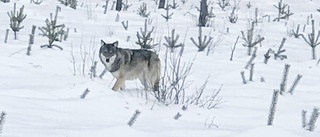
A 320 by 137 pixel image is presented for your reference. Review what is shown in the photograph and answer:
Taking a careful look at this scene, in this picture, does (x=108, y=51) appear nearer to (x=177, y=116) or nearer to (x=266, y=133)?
(x=177, y=116)

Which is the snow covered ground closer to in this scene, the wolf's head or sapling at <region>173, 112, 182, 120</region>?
sapling at <region>173, 112, 182, 120</region>

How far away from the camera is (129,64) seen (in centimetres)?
648

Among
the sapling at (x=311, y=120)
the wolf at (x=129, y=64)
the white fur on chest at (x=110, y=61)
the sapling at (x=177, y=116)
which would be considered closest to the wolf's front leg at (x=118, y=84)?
the wolf at (x=129, y=64)

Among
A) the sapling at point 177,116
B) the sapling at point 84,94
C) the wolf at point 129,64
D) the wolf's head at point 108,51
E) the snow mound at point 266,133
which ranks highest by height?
the wolf's head at point 108,51

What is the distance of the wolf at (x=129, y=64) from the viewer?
636 cm

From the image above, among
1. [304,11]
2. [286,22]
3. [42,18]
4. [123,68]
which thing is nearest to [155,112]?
[123,68]

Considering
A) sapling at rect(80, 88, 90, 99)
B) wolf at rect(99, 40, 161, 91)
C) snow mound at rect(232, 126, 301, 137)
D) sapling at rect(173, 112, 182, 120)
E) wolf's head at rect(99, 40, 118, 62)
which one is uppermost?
wolf's head at rect(99, 40, 118, 62)

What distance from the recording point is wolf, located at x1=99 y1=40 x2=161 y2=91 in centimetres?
636

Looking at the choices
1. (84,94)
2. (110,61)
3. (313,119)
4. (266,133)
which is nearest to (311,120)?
(313,119)

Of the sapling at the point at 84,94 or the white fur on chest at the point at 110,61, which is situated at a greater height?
the white fur on chest at the point at 110,61

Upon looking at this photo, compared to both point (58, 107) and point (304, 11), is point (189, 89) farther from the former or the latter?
point (304, 11)

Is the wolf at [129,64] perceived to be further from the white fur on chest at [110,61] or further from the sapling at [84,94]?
the sapling at [84,94]

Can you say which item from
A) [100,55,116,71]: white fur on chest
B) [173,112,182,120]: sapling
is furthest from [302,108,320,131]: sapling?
[100,55,116,71]: white fur on chest

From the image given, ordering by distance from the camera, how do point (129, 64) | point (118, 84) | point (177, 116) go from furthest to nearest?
point (129, 64), point (118, 84), point (177, 116)
